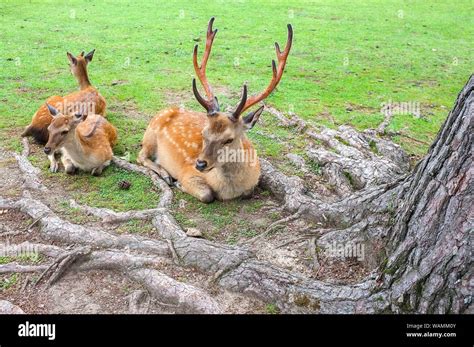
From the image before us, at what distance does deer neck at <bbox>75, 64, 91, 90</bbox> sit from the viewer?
8211mm

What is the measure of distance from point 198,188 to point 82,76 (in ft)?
12.2

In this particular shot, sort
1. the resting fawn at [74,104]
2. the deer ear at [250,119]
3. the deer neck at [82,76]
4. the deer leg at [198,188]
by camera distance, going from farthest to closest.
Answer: the deer neck at [82,76] → the resting fawn at [74,104] → the deer leg at [198,188] → the deer ear at [250,119]

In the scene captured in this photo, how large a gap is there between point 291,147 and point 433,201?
11.3 feet

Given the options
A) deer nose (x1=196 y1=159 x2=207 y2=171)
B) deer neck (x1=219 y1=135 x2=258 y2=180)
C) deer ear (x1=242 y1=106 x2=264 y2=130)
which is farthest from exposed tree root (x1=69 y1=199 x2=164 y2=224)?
deer ear (x1=242 y1=106 x2=264 y2=130)

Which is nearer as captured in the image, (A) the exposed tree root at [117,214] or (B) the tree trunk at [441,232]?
(B) the tree trunk at [441,232]

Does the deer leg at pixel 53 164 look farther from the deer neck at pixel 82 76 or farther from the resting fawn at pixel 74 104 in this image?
the deer neck at pixel 82 76

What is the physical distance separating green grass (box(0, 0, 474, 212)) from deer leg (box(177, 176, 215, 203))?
42 centimetres

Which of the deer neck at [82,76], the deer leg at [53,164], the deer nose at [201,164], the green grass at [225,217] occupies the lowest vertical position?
the green grass at [225,217]

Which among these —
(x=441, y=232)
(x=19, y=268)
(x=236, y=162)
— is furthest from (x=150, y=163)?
(x=441, y=232)

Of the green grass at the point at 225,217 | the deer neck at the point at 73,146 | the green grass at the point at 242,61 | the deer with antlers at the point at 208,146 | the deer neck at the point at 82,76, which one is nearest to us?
the green grass at the point at 225,217

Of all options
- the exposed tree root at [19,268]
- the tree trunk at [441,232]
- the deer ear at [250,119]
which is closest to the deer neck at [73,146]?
the deer ear at [250,119]

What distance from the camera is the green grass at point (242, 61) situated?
758cm

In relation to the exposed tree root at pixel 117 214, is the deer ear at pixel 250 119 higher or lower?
higher
